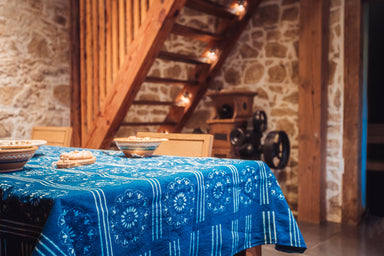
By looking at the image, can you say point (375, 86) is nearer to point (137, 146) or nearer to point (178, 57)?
point (178, 57)

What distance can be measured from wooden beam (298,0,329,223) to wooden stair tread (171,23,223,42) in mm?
943

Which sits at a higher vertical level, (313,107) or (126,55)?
(126,55)

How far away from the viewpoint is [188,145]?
222 cm

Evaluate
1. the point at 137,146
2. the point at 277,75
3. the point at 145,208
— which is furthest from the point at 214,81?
the point at 145,208

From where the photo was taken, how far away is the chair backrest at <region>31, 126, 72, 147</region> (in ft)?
9.66

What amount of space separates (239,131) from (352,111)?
3.74 ft

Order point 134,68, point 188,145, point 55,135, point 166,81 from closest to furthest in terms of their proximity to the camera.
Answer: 1. point 188,145
2. point 55,135
3. point 134,68
4. point 166,81

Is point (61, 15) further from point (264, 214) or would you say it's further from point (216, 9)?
point (264, 214)

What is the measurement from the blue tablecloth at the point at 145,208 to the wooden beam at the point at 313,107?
7.24 feet

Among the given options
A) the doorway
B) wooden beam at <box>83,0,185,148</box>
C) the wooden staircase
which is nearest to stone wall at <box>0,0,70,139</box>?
the wooden staircase

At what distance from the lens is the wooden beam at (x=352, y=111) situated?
146 inches

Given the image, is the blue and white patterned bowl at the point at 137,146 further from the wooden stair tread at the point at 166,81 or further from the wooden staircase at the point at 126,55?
the wooden stair tread at the point at 166,81

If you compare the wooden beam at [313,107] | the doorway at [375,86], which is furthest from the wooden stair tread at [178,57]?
the doorway at [375,86]

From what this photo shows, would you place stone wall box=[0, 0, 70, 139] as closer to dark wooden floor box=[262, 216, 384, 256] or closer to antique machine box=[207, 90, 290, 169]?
antique machine box=[207, 90, 290, 169]
